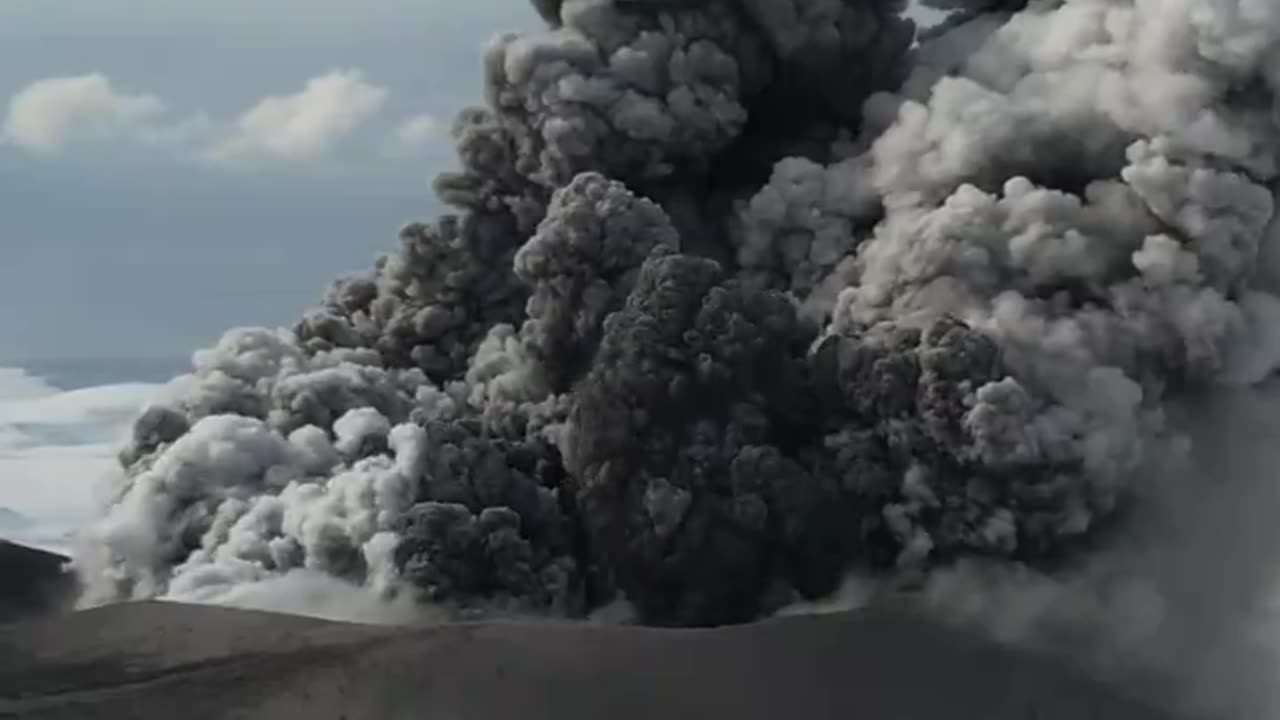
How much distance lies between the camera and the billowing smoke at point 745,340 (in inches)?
1040

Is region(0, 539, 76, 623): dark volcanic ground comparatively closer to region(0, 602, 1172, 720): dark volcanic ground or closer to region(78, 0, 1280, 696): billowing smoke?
region(78, 0, 1280, 696): billowing smoke

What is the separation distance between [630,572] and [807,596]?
1.97 m

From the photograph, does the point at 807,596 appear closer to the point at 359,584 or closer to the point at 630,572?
the point at 630,572

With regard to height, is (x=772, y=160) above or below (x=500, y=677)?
above

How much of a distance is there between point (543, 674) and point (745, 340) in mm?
4803

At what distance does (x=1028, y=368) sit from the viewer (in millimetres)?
26719

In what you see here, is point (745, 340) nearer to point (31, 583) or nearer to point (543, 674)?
point (543, 674)

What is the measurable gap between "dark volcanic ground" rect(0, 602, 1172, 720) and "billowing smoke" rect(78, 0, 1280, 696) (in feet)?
4.72

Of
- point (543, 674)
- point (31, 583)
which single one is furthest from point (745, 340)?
point (31, 583)

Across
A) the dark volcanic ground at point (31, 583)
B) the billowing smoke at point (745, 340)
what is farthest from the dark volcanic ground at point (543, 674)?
the dark volcanic ground at point (31, 583)

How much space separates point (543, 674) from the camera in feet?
79.3

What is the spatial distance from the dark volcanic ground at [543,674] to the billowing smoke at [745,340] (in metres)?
1.44

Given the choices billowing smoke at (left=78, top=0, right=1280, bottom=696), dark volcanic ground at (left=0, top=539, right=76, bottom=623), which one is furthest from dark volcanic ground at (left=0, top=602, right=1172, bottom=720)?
dark volcanic ground at (left=0, top=539, right=76, bottom=623)

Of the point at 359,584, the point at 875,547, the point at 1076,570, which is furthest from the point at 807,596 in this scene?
the point at 359,584
